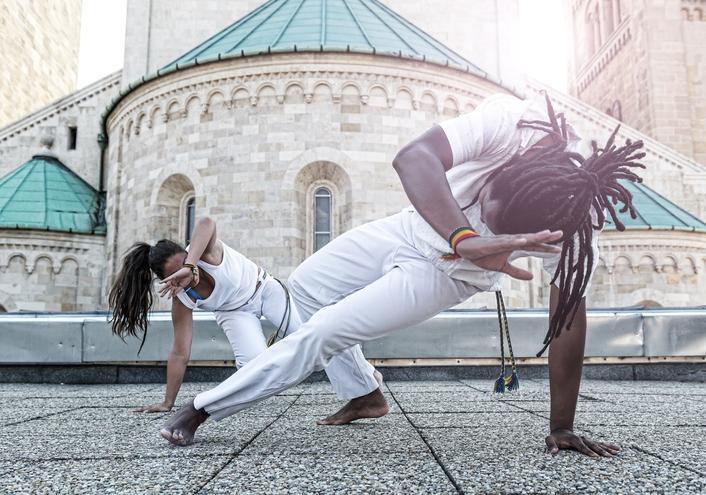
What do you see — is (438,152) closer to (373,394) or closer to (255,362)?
(255,362)

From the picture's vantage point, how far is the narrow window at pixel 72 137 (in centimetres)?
1917

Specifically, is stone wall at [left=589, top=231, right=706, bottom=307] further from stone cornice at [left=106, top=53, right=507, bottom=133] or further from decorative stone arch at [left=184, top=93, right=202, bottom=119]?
decorative stone arch at [left=184, top=93, right=202, bottom=119]

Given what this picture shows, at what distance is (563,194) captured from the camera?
2.35 m

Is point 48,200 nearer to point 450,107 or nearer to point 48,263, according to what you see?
point 48,263

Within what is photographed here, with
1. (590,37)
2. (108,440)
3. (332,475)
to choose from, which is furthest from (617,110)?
(332,475)

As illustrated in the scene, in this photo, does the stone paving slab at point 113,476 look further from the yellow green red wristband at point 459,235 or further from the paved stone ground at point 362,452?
the yellow green red wristband at point 459,235

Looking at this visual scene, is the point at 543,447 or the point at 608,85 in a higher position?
the point at 608,85

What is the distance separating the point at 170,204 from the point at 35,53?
2075 cm

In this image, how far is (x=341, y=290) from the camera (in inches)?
124

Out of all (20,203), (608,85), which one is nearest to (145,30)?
(20,203)

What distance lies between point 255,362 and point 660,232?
15.8 metres

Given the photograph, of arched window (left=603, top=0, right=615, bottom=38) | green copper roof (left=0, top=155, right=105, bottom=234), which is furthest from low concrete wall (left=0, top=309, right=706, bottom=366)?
arched window (left=603, top=0, right=615, bottom=38)

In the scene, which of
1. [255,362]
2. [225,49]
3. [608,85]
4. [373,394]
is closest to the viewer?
[255,362]

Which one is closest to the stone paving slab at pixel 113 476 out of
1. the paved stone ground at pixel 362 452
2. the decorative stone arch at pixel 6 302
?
the paved stone ground at pixel 362 452
